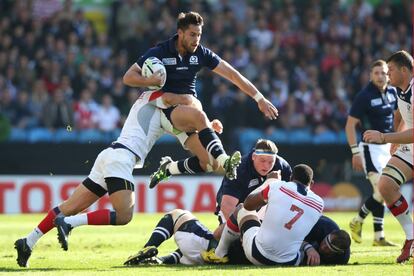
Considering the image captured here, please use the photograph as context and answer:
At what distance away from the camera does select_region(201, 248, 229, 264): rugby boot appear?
1066cm

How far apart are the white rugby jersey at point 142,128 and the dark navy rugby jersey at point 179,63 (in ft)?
0.77

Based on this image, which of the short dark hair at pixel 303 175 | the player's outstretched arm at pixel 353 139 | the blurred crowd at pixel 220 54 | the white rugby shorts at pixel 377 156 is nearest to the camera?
the short dark hair at pixel 303 175

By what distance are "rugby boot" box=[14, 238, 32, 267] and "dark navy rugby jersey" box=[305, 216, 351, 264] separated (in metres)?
3.07

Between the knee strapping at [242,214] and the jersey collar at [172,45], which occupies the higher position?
the jersey collar at [172,45]

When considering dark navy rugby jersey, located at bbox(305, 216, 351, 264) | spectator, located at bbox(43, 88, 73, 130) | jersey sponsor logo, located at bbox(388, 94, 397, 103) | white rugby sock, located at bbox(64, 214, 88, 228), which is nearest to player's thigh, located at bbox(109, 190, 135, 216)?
white rugby sock, located at bbox(64, 214, 88, 228)

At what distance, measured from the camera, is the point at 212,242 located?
10789mm

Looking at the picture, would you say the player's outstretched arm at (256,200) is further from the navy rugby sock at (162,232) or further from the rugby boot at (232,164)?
the navy rugby sock at (162,232)

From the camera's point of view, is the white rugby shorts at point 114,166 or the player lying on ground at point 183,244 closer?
the player lying on ground at point 183,244

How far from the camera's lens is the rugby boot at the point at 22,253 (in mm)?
10562

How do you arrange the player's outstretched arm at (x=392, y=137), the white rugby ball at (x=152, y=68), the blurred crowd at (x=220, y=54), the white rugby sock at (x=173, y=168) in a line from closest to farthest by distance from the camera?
1. the player's outstretched arm at (x=392, y=137)
2. the white rugby ball at (x=152, y=68)
3. the white rugby sock at (x=173, y=168)
4. the blurred crowd at (x=220, y=54)

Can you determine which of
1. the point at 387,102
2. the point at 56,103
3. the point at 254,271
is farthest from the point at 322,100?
the point at 254,271

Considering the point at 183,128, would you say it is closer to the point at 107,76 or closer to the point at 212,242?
the point at 212,242

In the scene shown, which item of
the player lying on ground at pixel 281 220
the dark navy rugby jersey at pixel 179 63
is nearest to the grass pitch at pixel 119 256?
the player lying on ground at pixel 281 220

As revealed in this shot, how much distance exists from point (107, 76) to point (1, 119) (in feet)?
9.20
